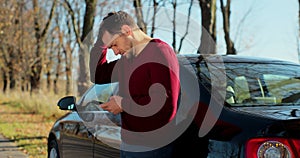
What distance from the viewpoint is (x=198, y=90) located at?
11.1 feet

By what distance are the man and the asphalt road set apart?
20.1 feet

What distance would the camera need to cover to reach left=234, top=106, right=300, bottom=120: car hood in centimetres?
296

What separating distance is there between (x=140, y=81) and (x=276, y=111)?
0.90 m

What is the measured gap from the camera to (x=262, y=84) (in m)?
3.87

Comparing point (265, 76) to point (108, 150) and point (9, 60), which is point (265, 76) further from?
point (9, 60)

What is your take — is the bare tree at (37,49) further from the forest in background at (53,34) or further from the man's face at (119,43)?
the man's face at (119,43)

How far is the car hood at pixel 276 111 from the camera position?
2963mm

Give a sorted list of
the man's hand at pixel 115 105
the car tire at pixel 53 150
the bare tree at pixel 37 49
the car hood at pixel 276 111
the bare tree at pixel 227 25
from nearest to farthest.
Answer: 1. the car hood at pixel 276 111
2. the man's hand at pixel 115 105
3. the car tire at pixel 53 150
4. the bare tree at pixel 227 25
5. the bare tree at pixel 37 49

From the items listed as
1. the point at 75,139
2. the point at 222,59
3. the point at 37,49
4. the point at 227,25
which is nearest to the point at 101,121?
the point at 75,139

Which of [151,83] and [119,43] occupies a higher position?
[119,43]

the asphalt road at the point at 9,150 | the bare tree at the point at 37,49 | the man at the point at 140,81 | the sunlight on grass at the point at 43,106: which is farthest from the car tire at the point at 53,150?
the bare tree at the point at 37,49

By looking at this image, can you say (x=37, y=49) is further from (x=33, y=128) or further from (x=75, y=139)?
(x=75, y=139)

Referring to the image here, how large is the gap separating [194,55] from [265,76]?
605 mm

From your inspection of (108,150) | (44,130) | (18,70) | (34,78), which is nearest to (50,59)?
(18,70)
